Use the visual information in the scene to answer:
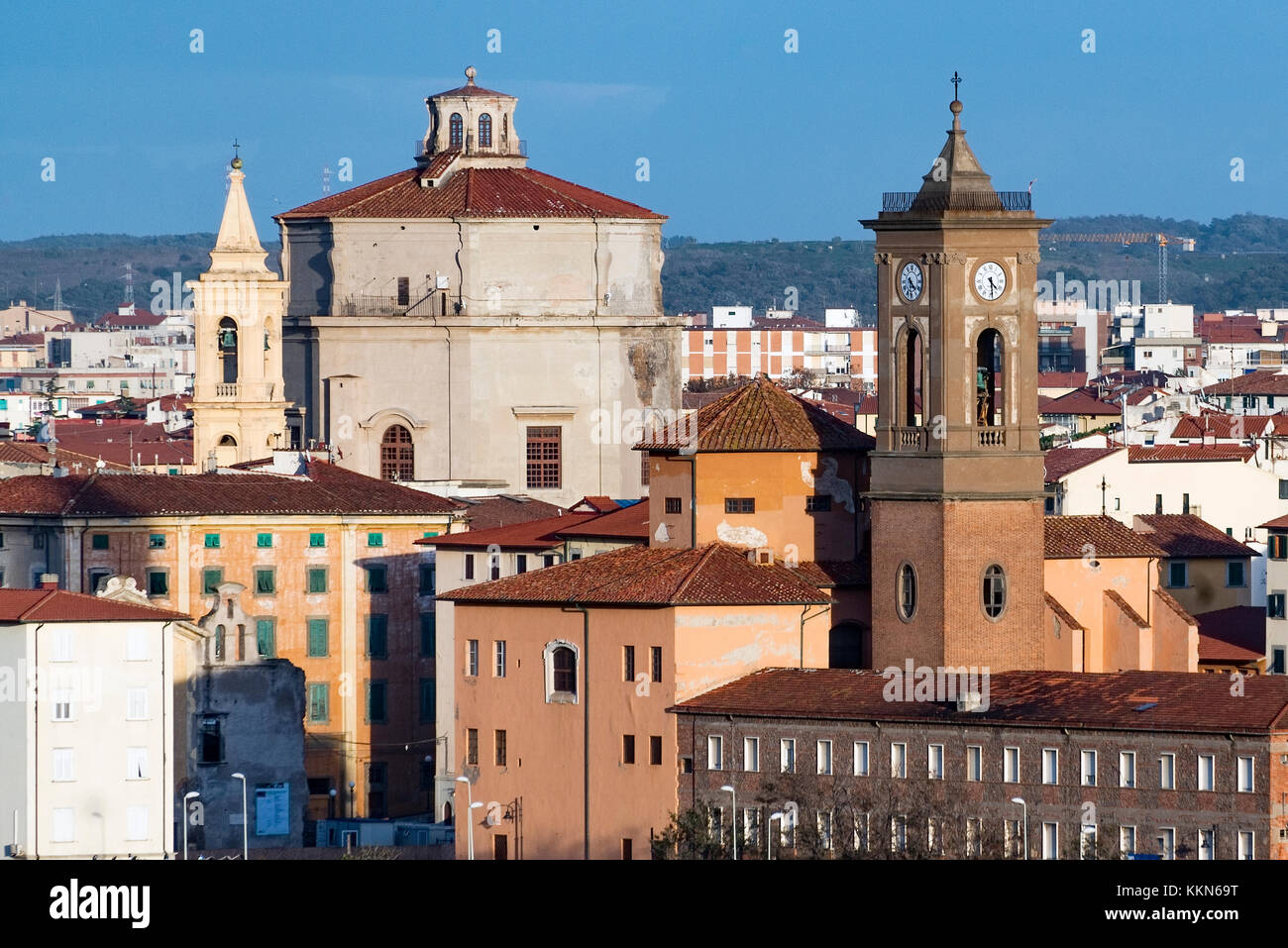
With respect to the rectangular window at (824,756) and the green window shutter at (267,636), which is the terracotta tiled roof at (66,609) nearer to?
the green window shutter at (267,636)

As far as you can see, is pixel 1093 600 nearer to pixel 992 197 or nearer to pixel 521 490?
pixel 992 197

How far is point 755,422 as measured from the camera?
52094mm

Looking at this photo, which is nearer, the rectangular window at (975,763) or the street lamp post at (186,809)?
the rectangular window at (975,763)

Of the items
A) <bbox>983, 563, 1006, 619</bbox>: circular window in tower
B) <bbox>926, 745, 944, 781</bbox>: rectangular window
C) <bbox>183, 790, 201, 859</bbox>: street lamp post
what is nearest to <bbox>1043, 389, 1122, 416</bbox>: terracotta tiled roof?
<bbox>183, 790, 201, 859</bbox>: street lamp post

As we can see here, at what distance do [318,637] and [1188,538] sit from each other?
1752 cm

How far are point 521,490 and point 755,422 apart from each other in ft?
79.3

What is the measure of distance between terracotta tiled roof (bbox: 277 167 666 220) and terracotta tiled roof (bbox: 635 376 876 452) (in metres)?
21.4

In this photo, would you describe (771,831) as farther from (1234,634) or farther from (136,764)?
(1234,634)

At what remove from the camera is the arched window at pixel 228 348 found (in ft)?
260

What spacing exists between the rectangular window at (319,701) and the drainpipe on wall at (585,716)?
17.2 m

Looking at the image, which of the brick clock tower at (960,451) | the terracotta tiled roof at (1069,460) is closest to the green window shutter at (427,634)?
the terracotta tiled roof at (1069,460)

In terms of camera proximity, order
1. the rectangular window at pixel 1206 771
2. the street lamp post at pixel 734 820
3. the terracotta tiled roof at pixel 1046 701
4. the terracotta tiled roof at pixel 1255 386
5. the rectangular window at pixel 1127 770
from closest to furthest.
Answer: the rectangular window at pixel 1206 771, the terracotta tiled roof at pixel 1046 701, the rectangular window at pixel 1127 770, the street lamp post at pixel 734 820, the terracotta tiled roof at pixel 1255 386
